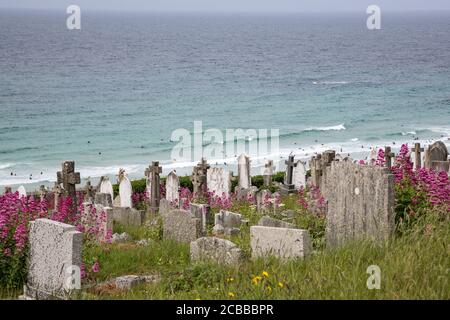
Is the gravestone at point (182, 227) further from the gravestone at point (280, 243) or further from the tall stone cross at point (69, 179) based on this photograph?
the tall stone cross at point (69, 179)

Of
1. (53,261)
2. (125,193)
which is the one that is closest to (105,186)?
(125,193)

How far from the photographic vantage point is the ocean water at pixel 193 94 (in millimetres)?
55125

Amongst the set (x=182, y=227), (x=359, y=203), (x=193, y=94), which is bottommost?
(x=182, y=227)

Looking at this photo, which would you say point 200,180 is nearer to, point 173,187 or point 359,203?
point 173,187

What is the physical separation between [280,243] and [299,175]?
603 inches

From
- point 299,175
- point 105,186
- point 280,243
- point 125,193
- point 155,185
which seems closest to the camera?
point 280,243

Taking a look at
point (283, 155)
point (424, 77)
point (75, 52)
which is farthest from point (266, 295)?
point (75, 52)

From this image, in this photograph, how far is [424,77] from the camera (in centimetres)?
9888

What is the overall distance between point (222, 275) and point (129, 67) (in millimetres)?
97792

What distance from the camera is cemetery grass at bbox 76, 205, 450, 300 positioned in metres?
8.90

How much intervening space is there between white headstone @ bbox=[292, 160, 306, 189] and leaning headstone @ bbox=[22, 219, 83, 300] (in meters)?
16.0

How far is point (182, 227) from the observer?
47.4 feet

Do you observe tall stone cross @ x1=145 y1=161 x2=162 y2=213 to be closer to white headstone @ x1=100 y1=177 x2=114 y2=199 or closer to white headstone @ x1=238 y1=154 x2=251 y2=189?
white headstone @ x1=100 y1=177 x2=114 y2=199

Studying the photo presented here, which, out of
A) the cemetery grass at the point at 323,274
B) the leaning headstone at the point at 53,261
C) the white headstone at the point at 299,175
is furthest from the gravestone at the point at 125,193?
the leaning headstone at the point at 53,261
